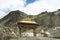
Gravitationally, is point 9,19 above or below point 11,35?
above

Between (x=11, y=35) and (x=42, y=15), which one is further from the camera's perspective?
(x=42, y=15)

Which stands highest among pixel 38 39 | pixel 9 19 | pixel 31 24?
pixel 9 19

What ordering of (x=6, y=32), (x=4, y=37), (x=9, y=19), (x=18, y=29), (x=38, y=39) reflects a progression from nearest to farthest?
(x=38, y=39) < (x=4, y=37) < (x=6, y=32) < (x=18, y=29) < (x=9, y=19)

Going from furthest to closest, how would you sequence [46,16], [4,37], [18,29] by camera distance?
[46,16] < [18,29] < [4,37]

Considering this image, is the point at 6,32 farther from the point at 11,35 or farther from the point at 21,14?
the point at 21,14

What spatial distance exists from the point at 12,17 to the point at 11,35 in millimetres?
32227

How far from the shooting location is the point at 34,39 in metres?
12.9

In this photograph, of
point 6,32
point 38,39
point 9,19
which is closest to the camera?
point 38,39

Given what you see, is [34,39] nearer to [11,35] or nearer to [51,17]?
[11,35]

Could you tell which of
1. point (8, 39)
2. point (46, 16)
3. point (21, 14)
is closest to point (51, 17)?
point (46, 16)

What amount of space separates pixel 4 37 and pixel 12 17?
32744 mm

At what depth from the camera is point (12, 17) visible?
152 ft

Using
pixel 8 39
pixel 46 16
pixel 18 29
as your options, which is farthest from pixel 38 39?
pixel 46 16

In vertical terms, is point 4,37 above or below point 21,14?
below
